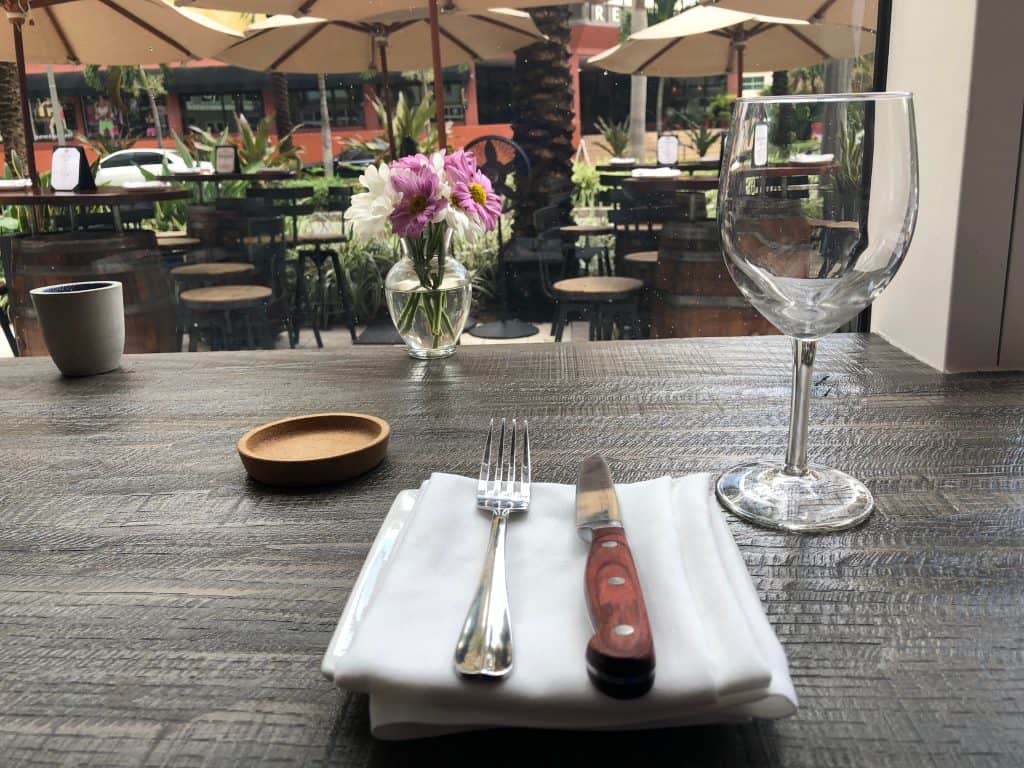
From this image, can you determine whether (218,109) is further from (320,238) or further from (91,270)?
(91,270)

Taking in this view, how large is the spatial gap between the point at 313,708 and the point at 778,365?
69 cm

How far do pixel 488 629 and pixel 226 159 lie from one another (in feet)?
9.58

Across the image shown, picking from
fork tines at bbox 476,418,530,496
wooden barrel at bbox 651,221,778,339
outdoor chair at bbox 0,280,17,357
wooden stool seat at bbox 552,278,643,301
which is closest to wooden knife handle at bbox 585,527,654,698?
fork tines at bbox 476,418,530,496

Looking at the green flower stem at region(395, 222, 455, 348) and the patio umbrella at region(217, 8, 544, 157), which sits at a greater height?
the patio umbrella at region(217, 8, 544, 157)

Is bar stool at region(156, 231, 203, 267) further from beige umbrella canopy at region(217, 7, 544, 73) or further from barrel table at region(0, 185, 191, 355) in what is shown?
beige umbrella canopy at region(217, 7, 544, 73)

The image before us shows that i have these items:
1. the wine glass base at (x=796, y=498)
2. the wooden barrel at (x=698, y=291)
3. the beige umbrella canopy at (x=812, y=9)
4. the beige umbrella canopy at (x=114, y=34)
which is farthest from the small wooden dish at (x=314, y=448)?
the beige umbrella canopy at (x=114, y=34)

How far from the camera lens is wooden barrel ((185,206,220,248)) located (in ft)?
10.1

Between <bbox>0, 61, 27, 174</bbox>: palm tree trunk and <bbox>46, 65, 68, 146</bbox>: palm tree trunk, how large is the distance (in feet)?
0.32

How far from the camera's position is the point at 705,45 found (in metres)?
2.67

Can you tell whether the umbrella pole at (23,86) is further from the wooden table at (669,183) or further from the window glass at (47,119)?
the wooden table at (669,183)

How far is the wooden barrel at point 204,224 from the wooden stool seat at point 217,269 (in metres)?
0.08

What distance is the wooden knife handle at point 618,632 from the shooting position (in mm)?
306

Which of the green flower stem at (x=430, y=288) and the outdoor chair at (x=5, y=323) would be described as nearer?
the green flower stem at (x=430, y=288)

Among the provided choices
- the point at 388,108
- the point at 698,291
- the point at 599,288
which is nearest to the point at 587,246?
the point at 599,288
